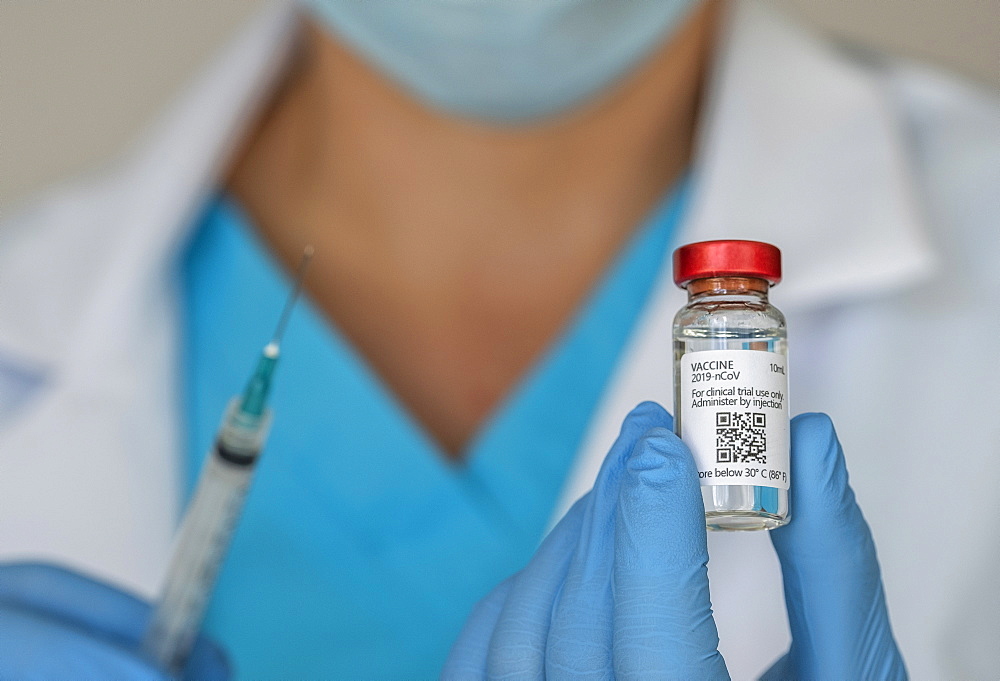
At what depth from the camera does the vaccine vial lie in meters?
0.63

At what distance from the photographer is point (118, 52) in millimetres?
1930

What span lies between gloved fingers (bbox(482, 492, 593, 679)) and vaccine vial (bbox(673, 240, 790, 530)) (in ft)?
0.39

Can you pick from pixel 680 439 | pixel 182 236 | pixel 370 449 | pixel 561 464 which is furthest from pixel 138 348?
pixel 680 439

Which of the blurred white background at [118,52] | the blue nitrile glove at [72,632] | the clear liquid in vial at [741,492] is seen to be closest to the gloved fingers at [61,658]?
the blue nitrile glove at [72,632]

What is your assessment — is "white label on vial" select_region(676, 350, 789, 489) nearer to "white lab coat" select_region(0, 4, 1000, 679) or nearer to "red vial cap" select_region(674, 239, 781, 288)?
"red vial cap" select_region(674, 239, 781, 288)

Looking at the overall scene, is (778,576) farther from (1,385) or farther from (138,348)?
(1,385)

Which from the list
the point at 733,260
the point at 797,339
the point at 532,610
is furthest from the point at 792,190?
the point at 532,610

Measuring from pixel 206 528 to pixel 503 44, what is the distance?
608mm

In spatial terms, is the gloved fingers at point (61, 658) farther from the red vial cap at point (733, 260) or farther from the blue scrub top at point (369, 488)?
the red vial cap at point (733, 260)

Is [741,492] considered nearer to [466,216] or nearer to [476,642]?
[476,642]

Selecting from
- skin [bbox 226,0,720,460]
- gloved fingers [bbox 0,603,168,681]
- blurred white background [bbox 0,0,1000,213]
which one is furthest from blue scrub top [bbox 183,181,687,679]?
blurred white background [bbox 0,0,1000,213]

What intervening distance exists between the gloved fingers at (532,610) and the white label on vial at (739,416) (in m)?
0.13

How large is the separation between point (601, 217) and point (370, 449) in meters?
0.46

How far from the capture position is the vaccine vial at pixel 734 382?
63cm
